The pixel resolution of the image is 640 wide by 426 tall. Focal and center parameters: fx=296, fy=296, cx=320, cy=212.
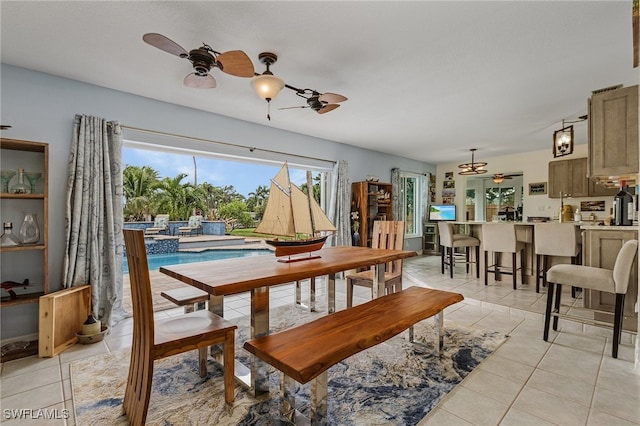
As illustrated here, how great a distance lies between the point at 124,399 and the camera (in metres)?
1.77

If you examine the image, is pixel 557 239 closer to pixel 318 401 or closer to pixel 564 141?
pixel 564 141

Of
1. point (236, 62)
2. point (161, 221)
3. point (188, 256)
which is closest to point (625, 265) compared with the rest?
point (236, 62)

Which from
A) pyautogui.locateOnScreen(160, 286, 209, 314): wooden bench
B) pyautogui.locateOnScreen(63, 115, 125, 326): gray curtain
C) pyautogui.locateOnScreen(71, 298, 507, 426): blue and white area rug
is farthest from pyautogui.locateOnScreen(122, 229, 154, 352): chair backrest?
pyautogui.locateOnScreen(63, 115, 125, 326): gray curtain

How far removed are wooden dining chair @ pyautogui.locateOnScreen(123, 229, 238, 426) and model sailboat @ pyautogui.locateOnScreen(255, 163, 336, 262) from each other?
686mm

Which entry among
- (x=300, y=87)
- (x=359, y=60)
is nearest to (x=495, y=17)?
(x=359, y=60)

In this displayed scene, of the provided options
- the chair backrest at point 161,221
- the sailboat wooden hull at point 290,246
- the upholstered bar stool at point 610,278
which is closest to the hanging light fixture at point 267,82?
the sailboat wooden hull at point 290,246

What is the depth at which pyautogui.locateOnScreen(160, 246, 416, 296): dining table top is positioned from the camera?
5.42 feet

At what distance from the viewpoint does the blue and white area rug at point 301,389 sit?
168 centimetres

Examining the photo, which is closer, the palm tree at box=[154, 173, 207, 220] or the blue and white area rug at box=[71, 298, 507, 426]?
the blue and white area rug at box=[71, 298, 507, 426]

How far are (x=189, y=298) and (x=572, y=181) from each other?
681 cm

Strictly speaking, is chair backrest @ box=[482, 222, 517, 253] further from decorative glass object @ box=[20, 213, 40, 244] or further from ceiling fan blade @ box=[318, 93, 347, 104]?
decorative glass object @ box=[20, 213, 40, 244]

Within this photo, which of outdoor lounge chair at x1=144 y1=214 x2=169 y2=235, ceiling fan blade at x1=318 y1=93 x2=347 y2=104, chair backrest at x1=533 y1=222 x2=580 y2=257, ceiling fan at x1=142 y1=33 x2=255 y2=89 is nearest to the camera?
ceiling fan at x1=142 y1=33 x2=255 y2=89

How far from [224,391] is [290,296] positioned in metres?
2.36

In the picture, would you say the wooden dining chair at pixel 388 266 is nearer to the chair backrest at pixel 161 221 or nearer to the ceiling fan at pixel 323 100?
the ceiling fan at pixel 323 100
